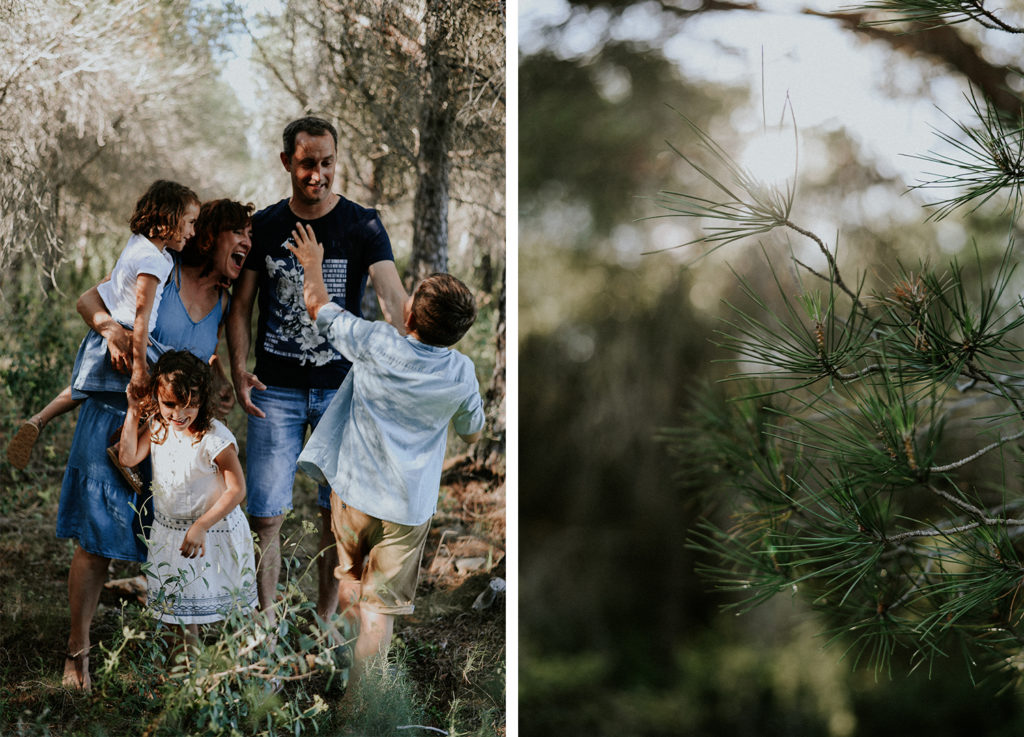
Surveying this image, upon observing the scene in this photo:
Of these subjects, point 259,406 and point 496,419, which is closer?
point 259,406

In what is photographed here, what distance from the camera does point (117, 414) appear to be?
1038 mm

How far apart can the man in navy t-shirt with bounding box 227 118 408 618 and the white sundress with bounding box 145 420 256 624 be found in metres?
0.04

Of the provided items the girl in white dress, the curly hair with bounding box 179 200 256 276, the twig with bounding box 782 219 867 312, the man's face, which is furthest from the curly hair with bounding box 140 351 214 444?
the twig with bounding box 782 219 867 312

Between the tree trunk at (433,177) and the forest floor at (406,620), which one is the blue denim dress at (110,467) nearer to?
the forest floor at (406,620)

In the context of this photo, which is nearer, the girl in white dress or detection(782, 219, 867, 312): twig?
detection(782, 219, 867, 312): twig

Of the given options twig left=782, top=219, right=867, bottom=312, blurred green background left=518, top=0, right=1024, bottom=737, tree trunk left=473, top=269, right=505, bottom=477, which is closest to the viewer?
twig left=782, top=219, right=867, bottom=312

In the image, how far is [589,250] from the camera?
→ 5.62 feet

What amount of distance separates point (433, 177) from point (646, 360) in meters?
0.76

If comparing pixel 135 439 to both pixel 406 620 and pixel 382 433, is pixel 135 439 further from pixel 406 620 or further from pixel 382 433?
pixel 406 620

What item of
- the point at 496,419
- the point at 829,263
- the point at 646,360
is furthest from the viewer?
the point at 646,360

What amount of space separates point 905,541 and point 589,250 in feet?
3.15

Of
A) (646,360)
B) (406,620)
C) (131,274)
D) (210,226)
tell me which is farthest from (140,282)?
(646,360)

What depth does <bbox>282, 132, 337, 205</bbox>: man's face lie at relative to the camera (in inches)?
42.2

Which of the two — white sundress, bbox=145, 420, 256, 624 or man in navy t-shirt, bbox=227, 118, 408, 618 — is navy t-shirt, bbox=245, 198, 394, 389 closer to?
man in navy t-shirt, bbox=227, 118, 408, 618
